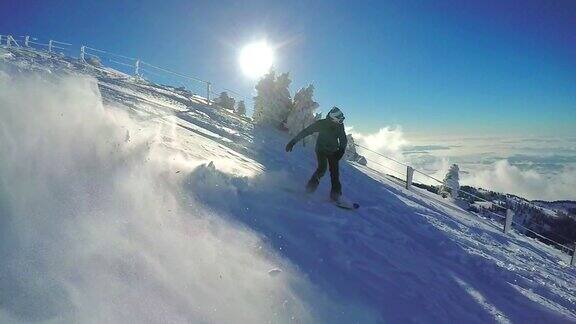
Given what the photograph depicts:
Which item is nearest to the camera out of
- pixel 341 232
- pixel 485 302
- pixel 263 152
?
pixel 485 302

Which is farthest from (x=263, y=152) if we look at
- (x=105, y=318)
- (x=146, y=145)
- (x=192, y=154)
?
(x=105, y=318)

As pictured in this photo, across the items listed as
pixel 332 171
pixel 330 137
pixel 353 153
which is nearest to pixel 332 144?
pixel 330 137

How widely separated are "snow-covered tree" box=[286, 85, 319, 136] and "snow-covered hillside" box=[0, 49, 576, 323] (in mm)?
15113

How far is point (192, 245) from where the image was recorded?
6.00 metres

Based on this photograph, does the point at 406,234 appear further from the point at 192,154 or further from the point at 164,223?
the point at 164,223

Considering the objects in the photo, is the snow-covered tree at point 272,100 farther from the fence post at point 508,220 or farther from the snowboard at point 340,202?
the snowboard at point 340,202

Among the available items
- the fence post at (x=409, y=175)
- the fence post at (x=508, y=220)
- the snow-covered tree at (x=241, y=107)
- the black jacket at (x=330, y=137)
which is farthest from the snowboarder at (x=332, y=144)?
the snow-covered tree at (x=241, y=107)

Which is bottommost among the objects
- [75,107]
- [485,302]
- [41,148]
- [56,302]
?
[485,302]

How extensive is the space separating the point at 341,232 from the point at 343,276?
6.46ft

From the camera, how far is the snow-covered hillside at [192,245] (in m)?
4.69

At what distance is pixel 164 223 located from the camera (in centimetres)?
632

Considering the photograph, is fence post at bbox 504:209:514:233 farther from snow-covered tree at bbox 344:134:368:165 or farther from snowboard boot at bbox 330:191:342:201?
snow-covered tree at bbox 344:134:368:165

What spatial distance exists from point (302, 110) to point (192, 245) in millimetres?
22545

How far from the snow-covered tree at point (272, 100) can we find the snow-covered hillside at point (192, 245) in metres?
15.3
